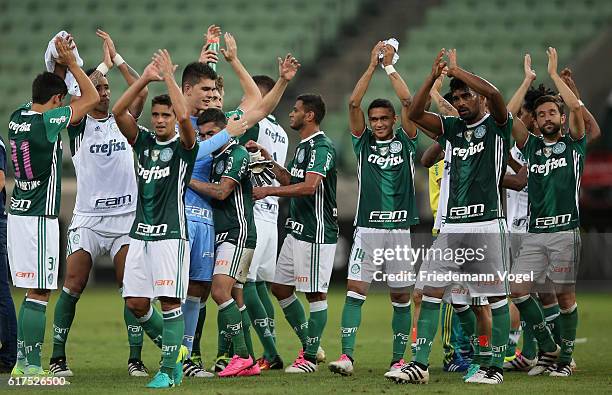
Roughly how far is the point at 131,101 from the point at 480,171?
2797 mm

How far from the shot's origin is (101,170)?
9.66 meters

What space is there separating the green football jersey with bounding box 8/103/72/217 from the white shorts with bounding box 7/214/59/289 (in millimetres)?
96

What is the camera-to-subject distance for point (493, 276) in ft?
29.2

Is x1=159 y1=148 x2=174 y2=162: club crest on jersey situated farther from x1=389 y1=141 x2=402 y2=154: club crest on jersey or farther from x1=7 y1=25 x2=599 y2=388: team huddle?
x1=389 y1=141 x2=402 y2=154: club crest on jersey

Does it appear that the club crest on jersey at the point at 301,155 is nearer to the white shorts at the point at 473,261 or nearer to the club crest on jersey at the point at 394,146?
the club crest on jersey at the point at 394,146

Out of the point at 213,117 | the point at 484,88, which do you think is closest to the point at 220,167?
the point at 213,117

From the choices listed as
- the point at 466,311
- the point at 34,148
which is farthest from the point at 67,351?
the point at 466,311

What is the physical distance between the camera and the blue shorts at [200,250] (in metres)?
9.39

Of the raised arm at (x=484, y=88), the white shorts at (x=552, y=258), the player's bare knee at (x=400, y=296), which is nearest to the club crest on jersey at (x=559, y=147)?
the white shorts at (x=552, y=258)

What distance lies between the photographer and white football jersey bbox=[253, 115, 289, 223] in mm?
10844

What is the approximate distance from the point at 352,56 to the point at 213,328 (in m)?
12.0

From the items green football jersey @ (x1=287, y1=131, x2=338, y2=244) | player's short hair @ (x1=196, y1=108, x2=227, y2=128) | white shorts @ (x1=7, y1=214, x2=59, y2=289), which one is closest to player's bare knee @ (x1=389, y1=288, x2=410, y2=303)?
green football jersey @ (x1=287, y1=131, x2=338, y2=244)

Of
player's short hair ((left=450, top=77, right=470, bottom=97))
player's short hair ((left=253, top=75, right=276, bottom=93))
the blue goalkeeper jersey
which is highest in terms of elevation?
player's short hair ((left=253, top=75, right=276, bottom=93))

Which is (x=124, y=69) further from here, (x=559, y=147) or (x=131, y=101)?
(x=559, y=147)
